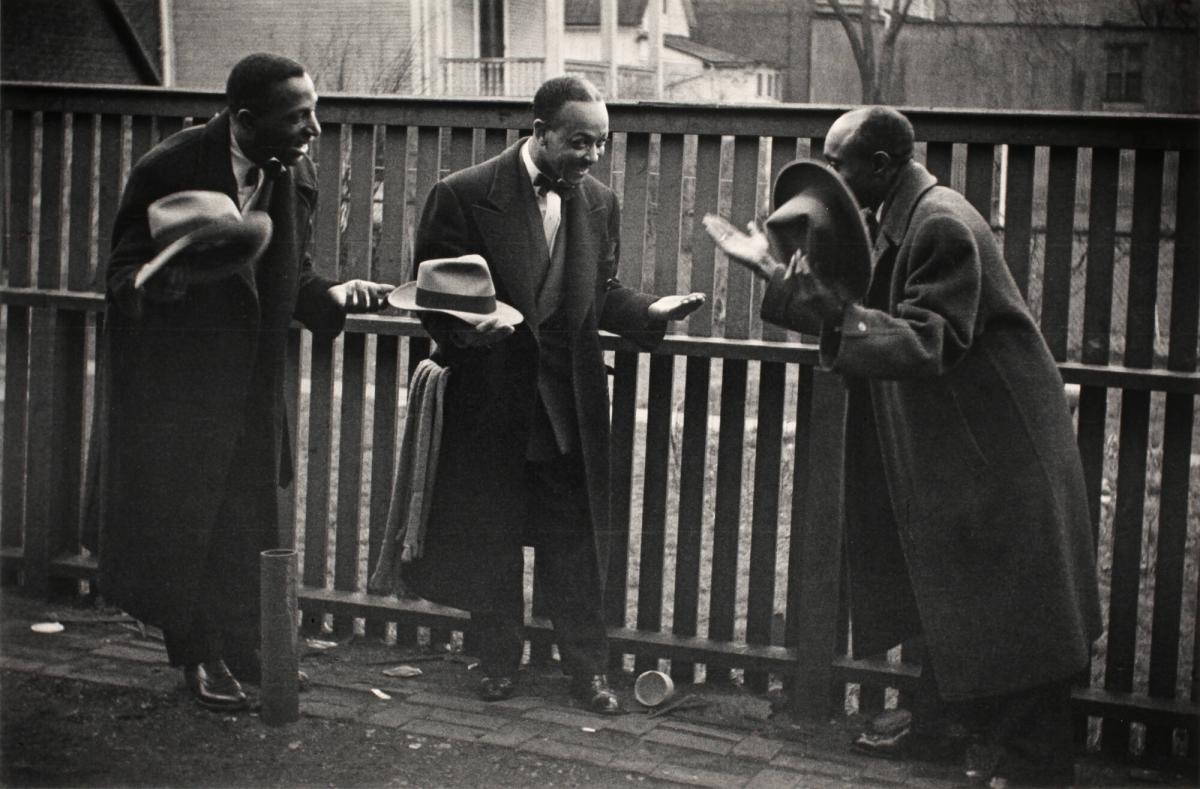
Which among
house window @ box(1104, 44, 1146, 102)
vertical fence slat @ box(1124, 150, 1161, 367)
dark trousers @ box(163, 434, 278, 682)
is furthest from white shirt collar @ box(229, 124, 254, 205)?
house window @ box(1104, 44, 1146, 102)

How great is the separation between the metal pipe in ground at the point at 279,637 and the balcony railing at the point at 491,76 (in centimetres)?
230

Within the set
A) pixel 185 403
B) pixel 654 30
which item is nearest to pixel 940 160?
pixel 654 30

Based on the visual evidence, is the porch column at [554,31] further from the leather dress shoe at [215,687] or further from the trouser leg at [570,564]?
the leather dress shoe at [215,687]

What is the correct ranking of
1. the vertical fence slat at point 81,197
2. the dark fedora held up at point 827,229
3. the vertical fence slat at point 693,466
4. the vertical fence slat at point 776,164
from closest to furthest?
the dark fedora held up at point 827,229, the vertical fence slat at point 776,164, the vertical fence slat at point 693,466, the vertical fence slat at point 81,197

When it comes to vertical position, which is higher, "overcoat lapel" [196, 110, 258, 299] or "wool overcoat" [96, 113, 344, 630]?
"overcoat lapel" [196, 110, 258, 299]

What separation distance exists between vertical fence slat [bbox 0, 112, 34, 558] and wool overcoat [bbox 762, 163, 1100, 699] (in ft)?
12.0

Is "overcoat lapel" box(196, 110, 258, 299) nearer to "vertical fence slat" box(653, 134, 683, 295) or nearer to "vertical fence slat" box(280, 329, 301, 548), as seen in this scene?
"vertical fence slat" box(280, 329, 301, 548)

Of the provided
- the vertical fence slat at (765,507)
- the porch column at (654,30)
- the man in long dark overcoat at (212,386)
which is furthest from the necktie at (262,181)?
the porch column at (654,30)

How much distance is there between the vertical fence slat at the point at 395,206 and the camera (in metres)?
5.66

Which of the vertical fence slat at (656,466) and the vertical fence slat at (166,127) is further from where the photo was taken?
the vertical fence slat at (166,127)

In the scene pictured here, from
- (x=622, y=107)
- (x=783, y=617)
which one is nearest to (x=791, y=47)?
(x=622, y=107)

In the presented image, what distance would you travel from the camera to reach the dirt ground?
173 inches

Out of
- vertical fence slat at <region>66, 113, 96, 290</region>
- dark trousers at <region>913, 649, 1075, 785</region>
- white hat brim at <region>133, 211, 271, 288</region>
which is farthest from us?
vertical fence slat at <region>66, 113, 96, 290</region>

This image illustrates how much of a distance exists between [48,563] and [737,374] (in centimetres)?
331
